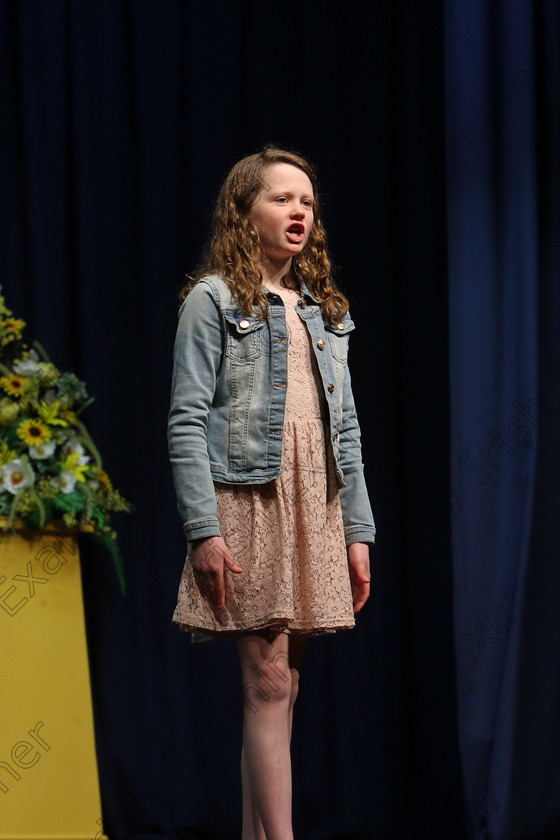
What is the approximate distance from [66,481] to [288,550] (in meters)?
0.65

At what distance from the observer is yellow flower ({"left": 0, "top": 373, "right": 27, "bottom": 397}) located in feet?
7.16

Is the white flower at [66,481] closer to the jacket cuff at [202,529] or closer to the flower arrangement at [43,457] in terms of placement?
the flower arrangement at [43,457]

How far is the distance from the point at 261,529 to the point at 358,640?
107 cm

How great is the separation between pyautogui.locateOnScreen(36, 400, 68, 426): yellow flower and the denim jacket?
53 centimetres

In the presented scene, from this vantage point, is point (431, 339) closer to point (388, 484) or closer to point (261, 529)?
point (388, 484)

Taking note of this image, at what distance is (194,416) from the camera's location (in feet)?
5.52

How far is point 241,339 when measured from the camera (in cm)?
176

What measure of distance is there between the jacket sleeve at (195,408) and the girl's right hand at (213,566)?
18 millimetres

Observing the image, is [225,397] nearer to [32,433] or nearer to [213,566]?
[213,566]

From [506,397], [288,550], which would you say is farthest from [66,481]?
[506,397]

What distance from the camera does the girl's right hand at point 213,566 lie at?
162 centimetres

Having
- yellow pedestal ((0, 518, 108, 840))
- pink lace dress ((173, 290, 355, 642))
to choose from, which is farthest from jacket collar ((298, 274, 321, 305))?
yellow pedestal ((0, 518, 108, 840))

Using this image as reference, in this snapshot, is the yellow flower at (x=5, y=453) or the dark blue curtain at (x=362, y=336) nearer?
the yellow flower at (x=5, y=453)

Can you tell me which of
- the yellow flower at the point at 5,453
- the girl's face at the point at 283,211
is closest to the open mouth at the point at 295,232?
the girl's face at the point at 283,211
